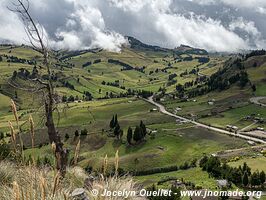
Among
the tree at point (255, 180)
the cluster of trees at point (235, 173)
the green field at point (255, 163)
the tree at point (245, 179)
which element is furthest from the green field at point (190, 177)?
the green field at point (255, 163)

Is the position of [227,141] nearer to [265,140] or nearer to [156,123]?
[265,140]

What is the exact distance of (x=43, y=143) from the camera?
535 ft

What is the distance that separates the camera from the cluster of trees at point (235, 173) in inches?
3543

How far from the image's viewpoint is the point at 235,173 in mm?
95688

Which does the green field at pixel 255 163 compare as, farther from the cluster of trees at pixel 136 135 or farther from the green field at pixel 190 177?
the cluster of trees at pixel 136 135

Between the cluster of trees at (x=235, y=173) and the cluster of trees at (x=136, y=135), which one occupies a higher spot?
the cluster of trees at (x=136, y=135)

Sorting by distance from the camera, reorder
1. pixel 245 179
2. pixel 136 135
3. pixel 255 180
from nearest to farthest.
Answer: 1. pixel 255 180
2. pixel 245 179
3. pixel 136 135

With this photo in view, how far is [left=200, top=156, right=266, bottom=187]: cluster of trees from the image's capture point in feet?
295

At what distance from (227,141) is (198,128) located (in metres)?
25.3

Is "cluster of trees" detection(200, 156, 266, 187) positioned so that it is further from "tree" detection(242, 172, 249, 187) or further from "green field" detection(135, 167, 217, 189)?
A: "green field" detection(135, 167, 217, 189)

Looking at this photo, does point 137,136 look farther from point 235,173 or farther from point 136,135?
point 235,173

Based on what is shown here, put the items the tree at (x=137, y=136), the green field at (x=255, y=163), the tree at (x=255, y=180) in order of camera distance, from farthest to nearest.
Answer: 1. the tree at (x=137, y=136)
2. the green field at (x=255, y=163)
3. the tree at (x=255, y=180)

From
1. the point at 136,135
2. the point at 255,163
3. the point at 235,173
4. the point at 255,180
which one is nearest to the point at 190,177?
the point at 235,173

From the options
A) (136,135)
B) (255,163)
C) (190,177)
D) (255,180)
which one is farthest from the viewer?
(136,135)
